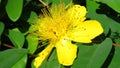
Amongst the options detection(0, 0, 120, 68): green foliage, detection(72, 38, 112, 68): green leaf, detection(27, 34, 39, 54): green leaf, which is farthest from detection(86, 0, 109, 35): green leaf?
detection(27, 34, 39, 54): green leaf

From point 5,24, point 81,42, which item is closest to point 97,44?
point 81,42

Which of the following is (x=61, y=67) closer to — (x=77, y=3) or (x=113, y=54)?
(x=113, y=54)

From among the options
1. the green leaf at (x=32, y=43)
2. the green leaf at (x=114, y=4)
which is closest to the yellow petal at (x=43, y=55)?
the green leaf at (x=32, y=43)

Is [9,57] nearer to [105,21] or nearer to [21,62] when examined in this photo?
[21,62]

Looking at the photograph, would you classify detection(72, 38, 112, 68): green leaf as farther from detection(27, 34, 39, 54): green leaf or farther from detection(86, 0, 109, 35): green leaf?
detection(27, 34, 39, 54): green leaf

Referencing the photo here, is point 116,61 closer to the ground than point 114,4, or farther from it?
closer to the ground

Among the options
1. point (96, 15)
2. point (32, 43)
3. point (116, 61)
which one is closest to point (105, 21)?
point (96, 15)
